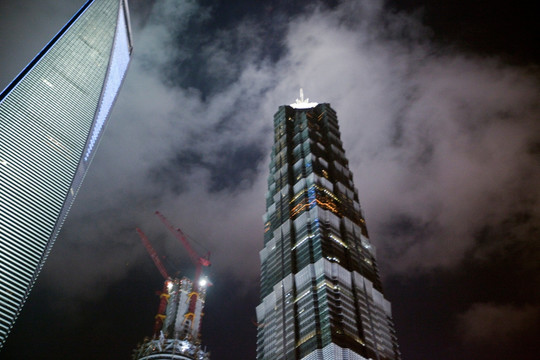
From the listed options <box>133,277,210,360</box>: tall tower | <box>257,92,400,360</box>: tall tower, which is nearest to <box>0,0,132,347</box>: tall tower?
<box>133,277,210,360</box>: tall tower

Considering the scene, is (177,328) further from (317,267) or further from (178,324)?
(317,267)

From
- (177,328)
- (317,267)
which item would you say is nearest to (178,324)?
(177,328)

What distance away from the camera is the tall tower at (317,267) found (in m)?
98.0

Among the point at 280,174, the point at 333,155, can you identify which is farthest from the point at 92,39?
the point at 333,155

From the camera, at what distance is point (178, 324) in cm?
15975

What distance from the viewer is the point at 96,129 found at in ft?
513

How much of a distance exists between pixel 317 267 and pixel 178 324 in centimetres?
6898

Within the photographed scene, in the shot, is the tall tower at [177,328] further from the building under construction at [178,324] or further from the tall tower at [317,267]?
the tall tower at [317,267]

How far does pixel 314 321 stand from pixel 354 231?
37094mm

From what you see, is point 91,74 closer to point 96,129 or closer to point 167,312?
point 96,129

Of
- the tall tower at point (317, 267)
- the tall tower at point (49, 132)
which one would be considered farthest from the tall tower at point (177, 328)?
the tall tower at point (49, 132)

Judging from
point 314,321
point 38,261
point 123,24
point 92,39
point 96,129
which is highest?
point 123,24

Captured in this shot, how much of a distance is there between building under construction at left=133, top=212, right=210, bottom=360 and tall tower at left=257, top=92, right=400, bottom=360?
40159mm

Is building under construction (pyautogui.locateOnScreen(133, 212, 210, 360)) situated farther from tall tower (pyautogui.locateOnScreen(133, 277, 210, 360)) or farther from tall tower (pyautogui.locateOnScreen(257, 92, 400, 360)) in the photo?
tall tower (pyautogui.locateOnScreen(257, 92, 400, 360))
